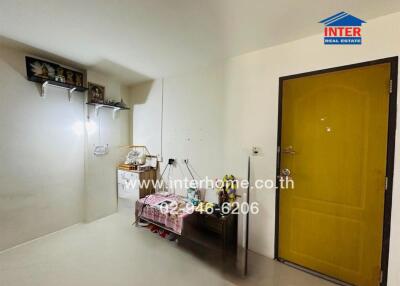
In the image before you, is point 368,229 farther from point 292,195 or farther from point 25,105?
point 25,105

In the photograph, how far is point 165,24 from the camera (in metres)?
1.59

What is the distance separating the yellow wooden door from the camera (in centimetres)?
150

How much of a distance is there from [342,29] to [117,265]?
3.17m

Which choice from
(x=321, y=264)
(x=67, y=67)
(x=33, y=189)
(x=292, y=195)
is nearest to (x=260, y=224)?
(x=292, y=195)

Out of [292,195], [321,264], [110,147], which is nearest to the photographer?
[321,264]

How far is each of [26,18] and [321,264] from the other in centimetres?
358

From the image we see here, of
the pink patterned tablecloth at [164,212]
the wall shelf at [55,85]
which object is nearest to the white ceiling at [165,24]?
the wall shelf at [55,85]

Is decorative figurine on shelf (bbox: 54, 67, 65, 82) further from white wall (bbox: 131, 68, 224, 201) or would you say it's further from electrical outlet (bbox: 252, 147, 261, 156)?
electrical outlet (bbox: 252, 147, 261, 156)

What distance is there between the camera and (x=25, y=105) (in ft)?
7.18

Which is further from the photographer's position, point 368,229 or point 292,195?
point 292,195

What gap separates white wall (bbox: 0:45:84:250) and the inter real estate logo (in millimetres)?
3252

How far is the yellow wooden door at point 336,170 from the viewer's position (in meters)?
1.50

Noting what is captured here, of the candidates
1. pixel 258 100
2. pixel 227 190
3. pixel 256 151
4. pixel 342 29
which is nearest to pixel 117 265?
pixel 227 190

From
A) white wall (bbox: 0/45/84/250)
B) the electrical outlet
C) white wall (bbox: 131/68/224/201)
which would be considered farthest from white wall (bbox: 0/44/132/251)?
the electrical outlet
